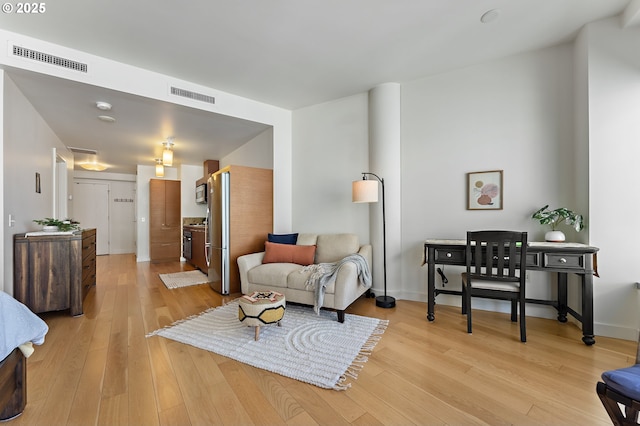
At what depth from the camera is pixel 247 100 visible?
4008mm

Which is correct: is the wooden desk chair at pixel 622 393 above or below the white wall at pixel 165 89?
below

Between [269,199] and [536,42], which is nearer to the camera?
[536,42]

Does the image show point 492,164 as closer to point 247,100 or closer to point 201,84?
point 247,100

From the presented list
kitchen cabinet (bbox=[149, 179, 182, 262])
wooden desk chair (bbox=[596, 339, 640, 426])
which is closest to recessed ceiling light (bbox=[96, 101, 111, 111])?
kitchen cabinet (bbox=[149, 179, 182, 262])

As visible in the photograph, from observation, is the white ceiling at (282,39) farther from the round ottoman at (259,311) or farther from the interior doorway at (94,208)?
the interior doorway at (94,208)

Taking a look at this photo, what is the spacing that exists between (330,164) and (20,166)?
3.59 m

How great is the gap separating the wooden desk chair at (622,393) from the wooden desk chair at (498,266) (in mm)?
1257

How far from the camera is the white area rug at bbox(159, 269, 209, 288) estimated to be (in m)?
4.37

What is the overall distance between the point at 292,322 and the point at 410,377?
1277 millimetres

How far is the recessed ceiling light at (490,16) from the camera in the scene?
7.59 feet

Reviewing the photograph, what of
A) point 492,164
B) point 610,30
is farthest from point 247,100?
point 610,30

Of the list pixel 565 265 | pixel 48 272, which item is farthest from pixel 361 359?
pixel 48 272

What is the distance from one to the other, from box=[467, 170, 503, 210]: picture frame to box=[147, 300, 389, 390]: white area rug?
1.73m

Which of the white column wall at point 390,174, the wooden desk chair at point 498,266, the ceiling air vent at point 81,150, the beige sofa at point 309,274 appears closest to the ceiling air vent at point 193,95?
the beige sofa at point 309,274
